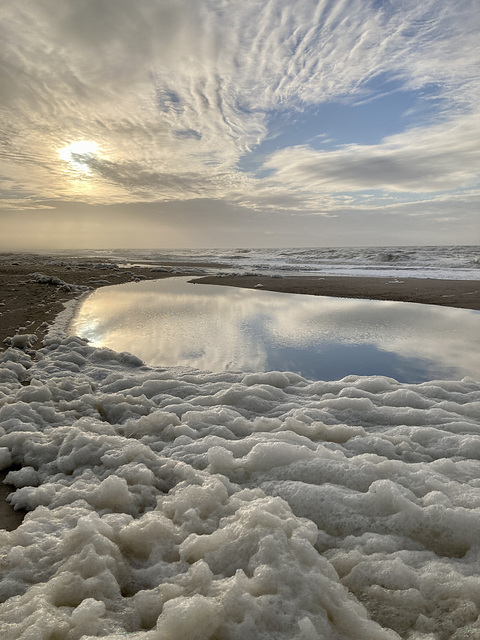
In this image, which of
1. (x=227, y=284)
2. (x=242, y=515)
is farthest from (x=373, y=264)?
(x=242, y=515)

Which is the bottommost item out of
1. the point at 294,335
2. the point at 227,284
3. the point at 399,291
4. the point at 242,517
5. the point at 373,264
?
the point at 242,517

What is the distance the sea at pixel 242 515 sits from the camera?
2.19 meters

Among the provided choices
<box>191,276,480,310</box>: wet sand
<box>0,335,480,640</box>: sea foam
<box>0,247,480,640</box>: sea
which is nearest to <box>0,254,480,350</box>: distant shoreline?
<box>191,276,480,310</box>: wet sand

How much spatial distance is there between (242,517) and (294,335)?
22.0ft

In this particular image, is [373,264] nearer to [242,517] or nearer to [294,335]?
[294,335]

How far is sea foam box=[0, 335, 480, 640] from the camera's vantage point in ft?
7.19

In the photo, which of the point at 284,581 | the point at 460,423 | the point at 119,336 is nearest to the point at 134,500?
the point at 284,581

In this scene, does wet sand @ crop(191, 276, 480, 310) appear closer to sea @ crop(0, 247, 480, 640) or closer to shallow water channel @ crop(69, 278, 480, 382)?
shallow water channel @ crop(69, 278, 480, 382)

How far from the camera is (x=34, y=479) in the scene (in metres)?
3.64

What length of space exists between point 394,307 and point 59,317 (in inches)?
448

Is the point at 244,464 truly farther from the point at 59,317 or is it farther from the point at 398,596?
the point at 59,317

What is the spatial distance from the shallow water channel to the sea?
1.58 metres

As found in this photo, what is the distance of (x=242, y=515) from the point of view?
115 inches

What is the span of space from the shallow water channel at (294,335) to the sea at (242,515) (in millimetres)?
1579
